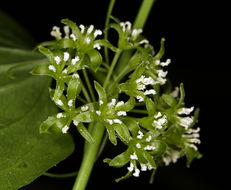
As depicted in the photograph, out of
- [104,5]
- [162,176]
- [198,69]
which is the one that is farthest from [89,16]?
[162,176]

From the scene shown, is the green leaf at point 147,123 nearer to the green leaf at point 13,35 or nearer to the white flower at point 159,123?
the white flower at point 159,123

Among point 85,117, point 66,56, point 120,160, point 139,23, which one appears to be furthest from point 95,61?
point 139,23

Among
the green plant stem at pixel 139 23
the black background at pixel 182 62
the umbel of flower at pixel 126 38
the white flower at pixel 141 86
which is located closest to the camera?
the white flower at pixel 141 86

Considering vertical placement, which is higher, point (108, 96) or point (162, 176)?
point (108, 96)

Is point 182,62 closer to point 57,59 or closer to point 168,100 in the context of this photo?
point 168,100

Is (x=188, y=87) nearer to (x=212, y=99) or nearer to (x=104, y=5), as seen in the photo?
(x=212, y=99)

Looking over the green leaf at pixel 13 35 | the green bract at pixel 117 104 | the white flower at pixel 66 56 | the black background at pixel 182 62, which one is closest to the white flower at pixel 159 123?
the green bract at pixel 117 104
